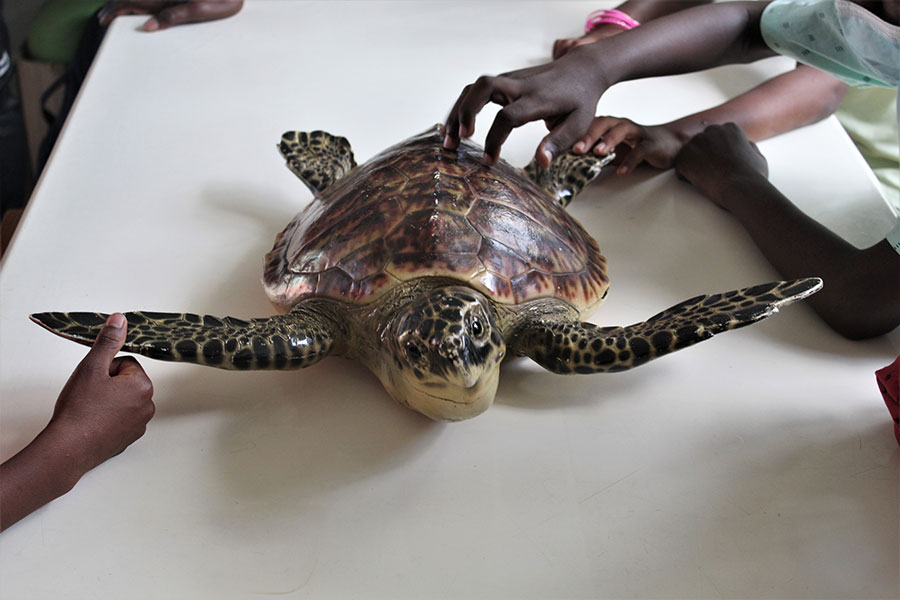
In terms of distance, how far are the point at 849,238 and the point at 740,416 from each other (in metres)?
0.48

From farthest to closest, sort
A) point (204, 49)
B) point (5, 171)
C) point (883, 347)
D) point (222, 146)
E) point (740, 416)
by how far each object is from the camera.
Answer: point (5, 171) → point (204, 49) → point (222, 146) → point (883, 347) → point (740, 416)

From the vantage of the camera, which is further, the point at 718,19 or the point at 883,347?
the point at 718,19

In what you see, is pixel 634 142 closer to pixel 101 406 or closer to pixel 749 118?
pixel 749 118

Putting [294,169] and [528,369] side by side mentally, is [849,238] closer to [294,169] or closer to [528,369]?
[528,369]

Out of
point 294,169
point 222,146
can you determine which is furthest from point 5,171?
point 294,169

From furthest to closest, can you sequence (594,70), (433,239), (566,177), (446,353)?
1. (566,177)
2. (594,70)
3. (433,239)
4. (446,353)

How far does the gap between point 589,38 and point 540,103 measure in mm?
750

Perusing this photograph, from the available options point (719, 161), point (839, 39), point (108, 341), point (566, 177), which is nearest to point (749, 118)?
point (719, 161)

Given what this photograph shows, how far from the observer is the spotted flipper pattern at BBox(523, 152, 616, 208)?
1309 mm

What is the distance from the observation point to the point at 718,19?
1341mm

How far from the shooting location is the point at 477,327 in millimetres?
877

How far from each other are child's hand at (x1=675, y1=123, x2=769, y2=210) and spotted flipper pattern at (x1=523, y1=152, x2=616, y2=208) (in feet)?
0.59

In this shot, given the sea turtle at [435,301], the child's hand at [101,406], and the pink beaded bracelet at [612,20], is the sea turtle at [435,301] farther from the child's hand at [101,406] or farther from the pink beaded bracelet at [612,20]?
the pink beaded bracelet at [612,20]

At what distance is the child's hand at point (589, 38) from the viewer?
68.9 inches
